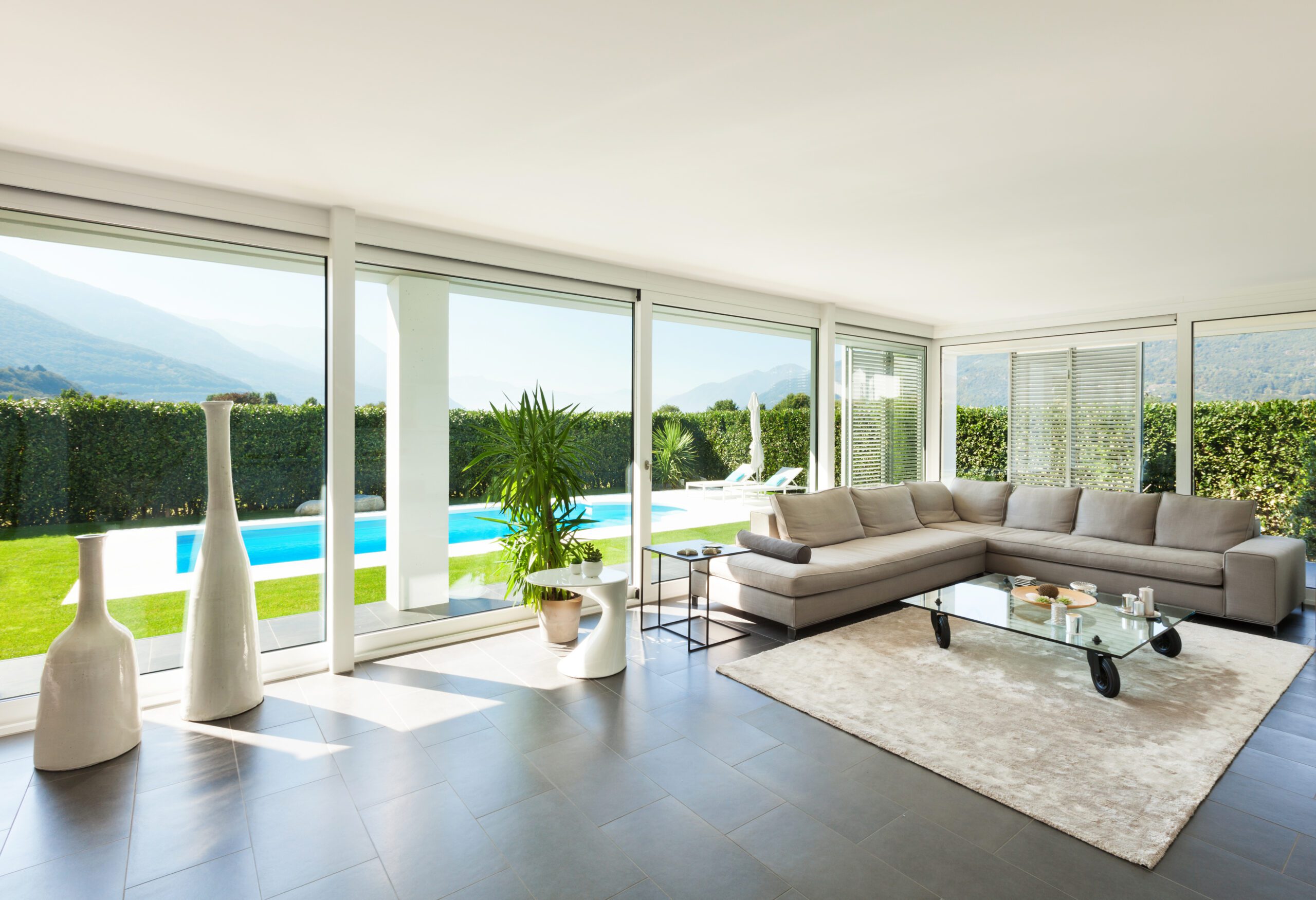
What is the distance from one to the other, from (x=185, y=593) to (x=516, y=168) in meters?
2.82

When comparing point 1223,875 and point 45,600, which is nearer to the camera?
point 1223,875

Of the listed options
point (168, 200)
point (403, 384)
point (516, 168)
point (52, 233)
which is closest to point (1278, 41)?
point (516, 168)

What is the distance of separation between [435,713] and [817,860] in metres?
1.98

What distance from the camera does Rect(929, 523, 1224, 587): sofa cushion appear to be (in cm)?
484

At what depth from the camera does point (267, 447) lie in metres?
3.79

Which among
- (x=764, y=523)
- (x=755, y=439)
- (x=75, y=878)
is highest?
(x=755, y=439)

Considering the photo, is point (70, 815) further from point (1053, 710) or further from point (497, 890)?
point (1053, 710)

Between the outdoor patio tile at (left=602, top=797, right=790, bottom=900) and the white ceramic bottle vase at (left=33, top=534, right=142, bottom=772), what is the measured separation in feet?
7.38

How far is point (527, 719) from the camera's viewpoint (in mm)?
3195

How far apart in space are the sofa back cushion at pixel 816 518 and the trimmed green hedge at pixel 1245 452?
3.20 meters

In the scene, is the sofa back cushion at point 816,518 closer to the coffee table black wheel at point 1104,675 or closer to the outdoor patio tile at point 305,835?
the coffee table black wheel at point 1104,675

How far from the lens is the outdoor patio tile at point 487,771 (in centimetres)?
252

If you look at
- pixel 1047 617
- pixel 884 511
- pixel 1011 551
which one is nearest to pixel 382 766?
pixel 1047 617

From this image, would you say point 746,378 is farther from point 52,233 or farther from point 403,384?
point 52,233
